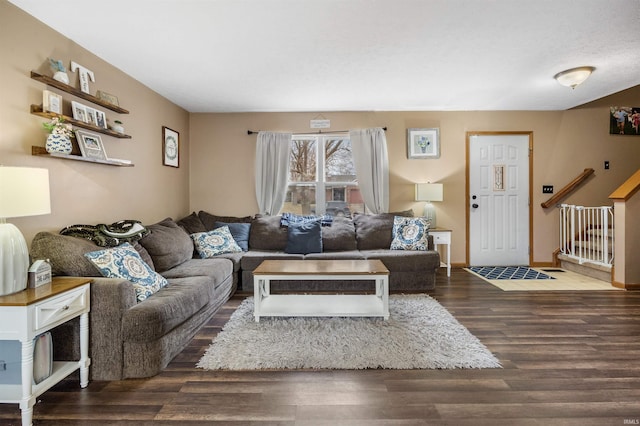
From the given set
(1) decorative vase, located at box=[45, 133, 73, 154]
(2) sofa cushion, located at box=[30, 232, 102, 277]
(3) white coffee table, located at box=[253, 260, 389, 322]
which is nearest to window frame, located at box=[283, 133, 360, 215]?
(3) white coffee table, located at box=[253, 260, 389, 322]

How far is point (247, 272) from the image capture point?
383 centimetres

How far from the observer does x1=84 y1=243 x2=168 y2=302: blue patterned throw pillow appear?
2.24 m

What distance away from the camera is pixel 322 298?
314 cm

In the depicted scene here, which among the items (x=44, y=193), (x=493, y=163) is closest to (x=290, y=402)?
(x=44, y=193)

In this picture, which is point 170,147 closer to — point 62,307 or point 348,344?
point 62,307

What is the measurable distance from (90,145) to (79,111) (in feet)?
0.92

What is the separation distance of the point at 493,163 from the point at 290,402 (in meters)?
4.72

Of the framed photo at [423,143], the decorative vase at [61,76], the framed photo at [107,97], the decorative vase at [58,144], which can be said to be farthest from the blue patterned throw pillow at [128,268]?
the framed photo at [423,143]

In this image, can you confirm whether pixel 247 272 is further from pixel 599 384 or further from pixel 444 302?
pixel 599 384

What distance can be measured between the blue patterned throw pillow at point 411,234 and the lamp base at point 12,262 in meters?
3.57

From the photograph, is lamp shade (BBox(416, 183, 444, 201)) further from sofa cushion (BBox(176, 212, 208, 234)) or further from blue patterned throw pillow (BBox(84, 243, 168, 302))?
blue patterned throw pillow (BBox(84, 243, 168, 302))

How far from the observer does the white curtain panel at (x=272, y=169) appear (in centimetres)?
492

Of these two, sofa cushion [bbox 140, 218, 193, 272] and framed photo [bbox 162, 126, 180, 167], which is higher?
framed photo [bbox 162, 126, 180, 167]

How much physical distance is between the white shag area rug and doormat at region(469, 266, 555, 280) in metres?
1.88
